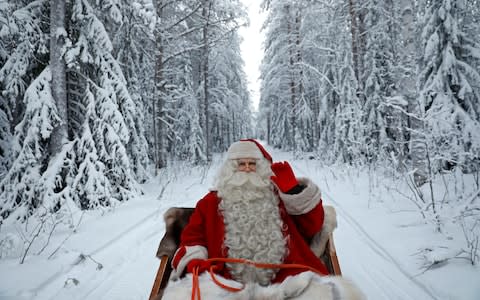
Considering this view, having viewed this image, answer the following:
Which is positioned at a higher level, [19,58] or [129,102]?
[19,58]

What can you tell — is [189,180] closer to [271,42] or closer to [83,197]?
[83,197]

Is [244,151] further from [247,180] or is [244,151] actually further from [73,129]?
[73,129]

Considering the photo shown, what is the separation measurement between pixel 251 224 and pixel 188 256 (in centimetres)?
64

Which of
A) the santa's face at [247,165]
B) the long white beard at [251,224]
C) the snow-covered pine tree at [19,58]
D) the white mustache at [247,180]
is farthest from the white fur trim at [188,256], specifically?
the snow-covered pine tree at [19,58]

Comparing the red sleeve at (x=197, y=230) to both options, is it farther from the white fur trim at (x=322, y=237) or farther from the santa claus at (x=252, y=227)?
the white fur trim at (x=322, y=237)

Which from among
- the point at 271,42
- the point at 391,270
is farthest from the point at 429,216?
the point at 271,42

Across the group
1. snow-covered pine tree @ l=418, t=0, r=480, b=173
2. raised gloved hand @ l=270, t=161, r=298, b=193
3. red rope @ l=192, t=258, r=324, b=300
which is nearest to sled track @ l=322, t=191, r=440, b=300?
red rope @ l=192, t=258, r=324, b=300

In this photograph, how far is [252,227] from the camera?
2381 millimetres

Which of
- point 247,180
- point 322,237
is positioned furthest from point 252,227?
point 322,237

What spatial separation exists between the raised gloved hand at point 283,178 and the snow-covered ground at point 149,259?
1.46 m

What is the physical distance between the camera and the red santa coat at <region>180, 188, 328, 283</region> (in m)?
2.26

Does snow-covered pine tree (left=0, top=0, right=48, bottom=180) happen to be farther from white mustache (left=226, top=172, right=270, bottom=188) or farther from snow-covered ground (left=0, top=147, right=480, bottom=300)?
white mustache (left=226, top=172, right=270, bottom=188)

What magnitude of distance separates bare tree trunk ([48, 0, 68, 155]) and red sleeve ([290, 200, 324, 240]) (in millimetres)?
5459

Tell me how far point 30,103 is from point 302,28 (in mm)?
15904
